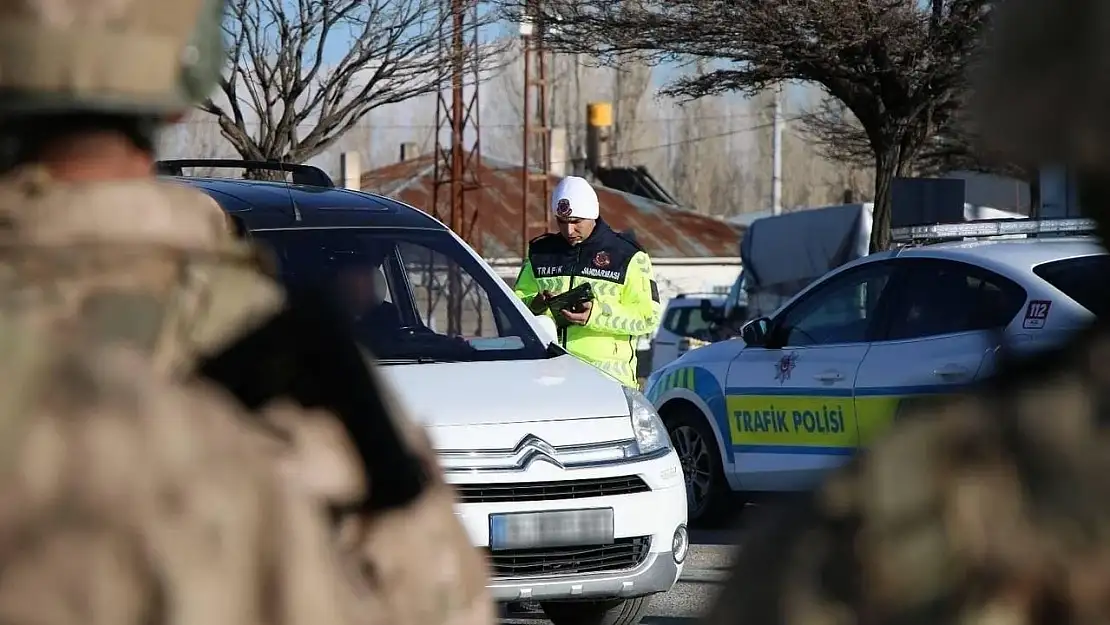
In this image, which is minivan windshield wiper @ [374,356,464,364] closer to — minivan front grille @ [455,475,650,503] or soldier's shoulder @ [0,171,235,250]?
minivan front grille @ [455,475,650,503]

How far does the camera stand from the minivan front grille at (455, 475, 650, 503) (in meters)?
6.04

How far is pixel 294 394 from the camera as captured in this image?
1488mm

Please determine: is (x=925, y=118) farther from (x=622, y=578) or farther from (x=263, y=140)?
(x=622, y=578)

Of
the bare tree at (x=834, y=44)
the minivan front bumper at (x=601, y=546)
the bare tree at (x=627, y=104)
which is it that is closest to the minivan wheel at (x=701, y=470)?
the minivan front bumper at (x=601, y=546)

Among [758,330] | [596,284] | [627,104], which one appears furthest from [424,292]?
[627,104]

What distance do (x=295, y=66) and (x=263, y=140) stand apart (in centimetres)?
72

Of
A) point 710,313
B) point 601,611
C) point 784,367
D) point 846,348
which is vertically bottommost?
point 710,313

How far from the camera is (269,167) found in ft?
25.4

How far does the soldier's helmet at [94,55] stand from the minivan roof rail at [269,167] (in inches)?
241

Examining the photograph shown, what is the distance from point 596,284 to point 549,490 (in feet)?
7.32

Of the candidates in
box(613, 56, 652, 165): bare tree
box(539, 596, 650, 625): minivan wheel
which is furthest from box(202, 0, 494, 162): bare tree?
box(613, 56, 652, 165): bare tree

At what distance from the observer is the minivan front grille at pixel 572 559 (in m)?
6.04

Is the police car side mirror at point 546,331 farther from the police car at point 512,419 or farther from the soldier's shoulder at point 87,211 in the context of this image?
the soldier's shoulder at point 87,211

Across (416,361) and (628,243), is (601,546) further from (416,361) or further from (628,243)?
(628,243)
